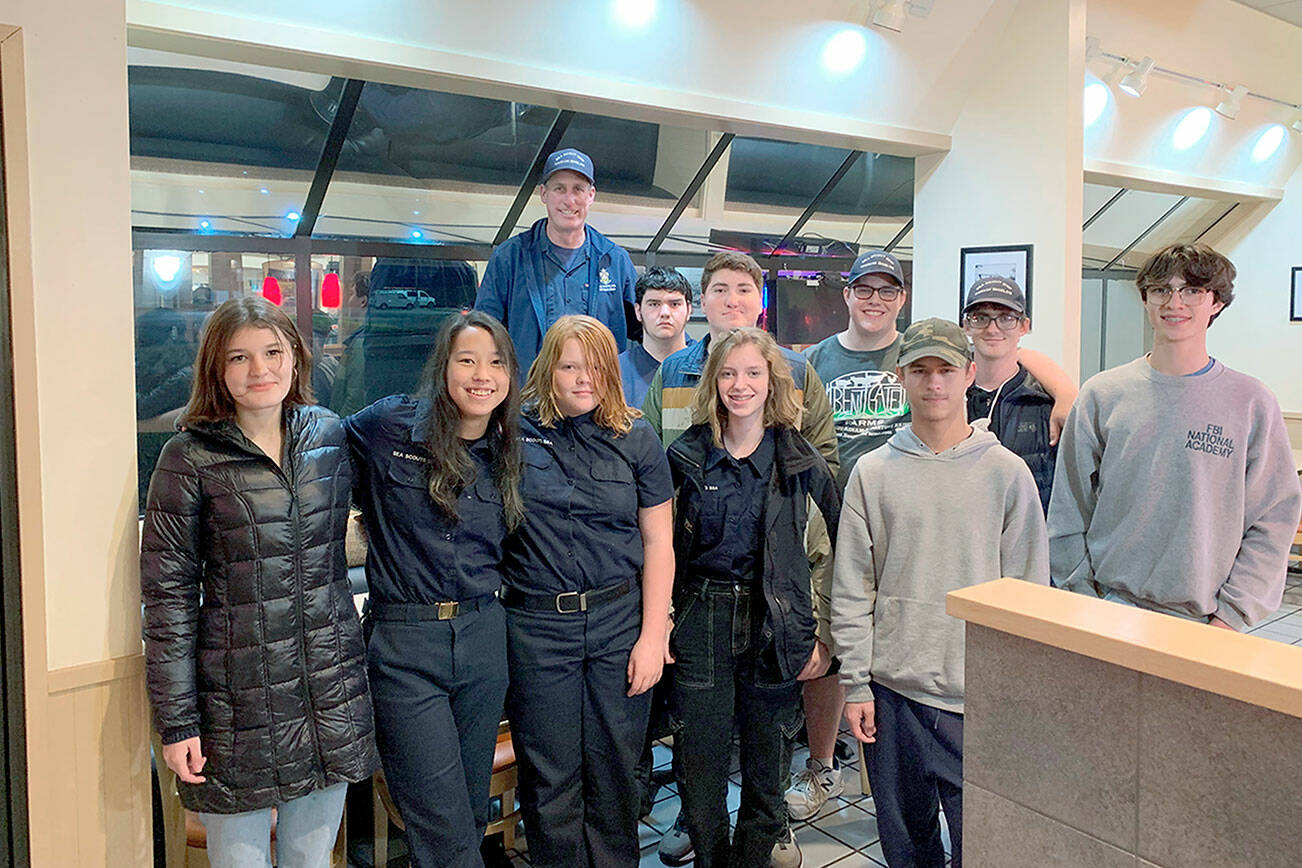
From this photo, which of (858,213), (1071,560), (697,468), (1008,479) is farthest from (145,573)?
(858,213)

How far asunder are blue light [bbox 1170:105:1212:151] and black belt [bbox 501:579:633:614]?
567 centimetres

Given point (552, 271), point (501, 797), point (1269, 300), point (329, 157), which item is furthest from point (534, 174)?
point (1269, 300)

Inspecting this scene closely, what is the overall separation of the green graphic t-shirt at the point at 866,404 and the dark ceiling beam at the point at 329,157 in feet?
7.69

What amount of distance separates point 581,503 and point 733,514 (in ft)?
1.22

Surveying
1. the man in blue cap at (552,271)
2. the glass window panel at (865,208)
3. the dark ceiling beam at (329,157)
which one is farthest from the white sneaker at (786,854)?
the glass window panel at (865,208)

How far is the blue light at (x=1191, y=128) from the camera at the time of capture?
19.4ft

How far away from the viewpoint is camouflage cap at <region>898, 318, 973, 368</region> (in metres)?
1.93

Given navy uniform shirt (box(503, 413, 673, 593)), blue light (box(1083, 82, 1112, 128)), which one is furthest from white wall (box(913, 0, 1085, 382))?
navy uniform shirt (box(503, 413, 673, 593))

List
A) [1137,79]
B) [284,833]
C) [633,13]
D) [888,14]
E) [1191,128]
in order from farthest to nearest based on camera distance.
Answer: [1191,128], [1137,79], [888,14], [633,13], [284,833]

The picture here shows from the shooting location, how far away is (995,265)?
4.64 meters

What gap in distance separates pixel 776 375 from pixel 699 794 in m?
1.00

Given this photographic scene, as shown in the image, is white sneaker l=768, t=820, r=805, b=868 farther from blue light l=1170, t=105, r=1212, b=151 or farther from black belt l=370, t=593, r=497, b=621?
blue light l=1170, t=105, r=1212, b=151

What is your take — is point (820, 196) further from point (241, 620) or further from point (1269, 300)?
point (241, 620)

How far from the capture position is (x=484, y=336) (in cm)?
194
